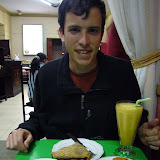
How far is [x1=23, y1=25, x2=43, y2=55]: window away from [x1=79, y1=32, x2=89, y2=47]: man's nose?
9180 mm

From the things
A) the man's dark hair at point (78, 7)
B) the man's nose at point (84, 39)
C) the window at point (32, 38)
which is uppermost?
the window at point (32, 38)

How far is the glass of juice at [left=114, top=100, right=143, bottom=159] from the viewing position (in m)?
0.88

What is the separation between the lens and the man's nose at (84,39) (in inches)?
40.8

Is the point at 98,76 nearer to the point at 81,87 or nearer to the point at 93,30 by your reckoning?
the point at 81,87

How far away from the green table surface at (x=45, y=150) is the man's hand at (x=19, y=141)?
3 cm

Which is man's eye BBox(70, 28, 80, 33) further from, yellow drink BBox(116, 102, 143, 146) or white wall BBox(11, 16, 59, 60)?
white wall BBox(11, 16, 59, 60)

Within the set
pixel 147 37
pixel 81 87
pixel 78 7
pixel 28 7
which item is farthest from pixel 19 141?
pixel 28 7

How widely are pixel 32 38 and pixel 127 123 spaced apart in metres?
9.59

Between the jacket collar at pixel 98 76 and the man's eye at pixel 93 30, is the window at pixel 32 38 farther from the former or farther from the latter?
the man's eye at pixel 93 30

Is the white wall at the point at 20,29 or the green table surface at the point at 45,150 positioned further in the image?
the white wall at the point at 20,29

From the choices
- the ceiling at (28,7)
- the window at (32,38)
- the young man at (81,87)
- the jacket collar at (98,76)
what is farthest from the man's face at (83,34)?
the window at (32,38)

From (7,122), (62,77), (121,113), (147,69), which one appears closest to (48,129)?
(62,77)

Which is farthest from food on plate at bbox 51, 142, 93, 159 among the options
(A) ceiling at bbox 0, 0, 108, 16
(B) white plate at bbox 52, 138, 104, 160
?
(A) ceiling at bbox 0, 0, 108, 16

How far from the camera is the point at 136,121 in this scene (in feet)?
3.01
